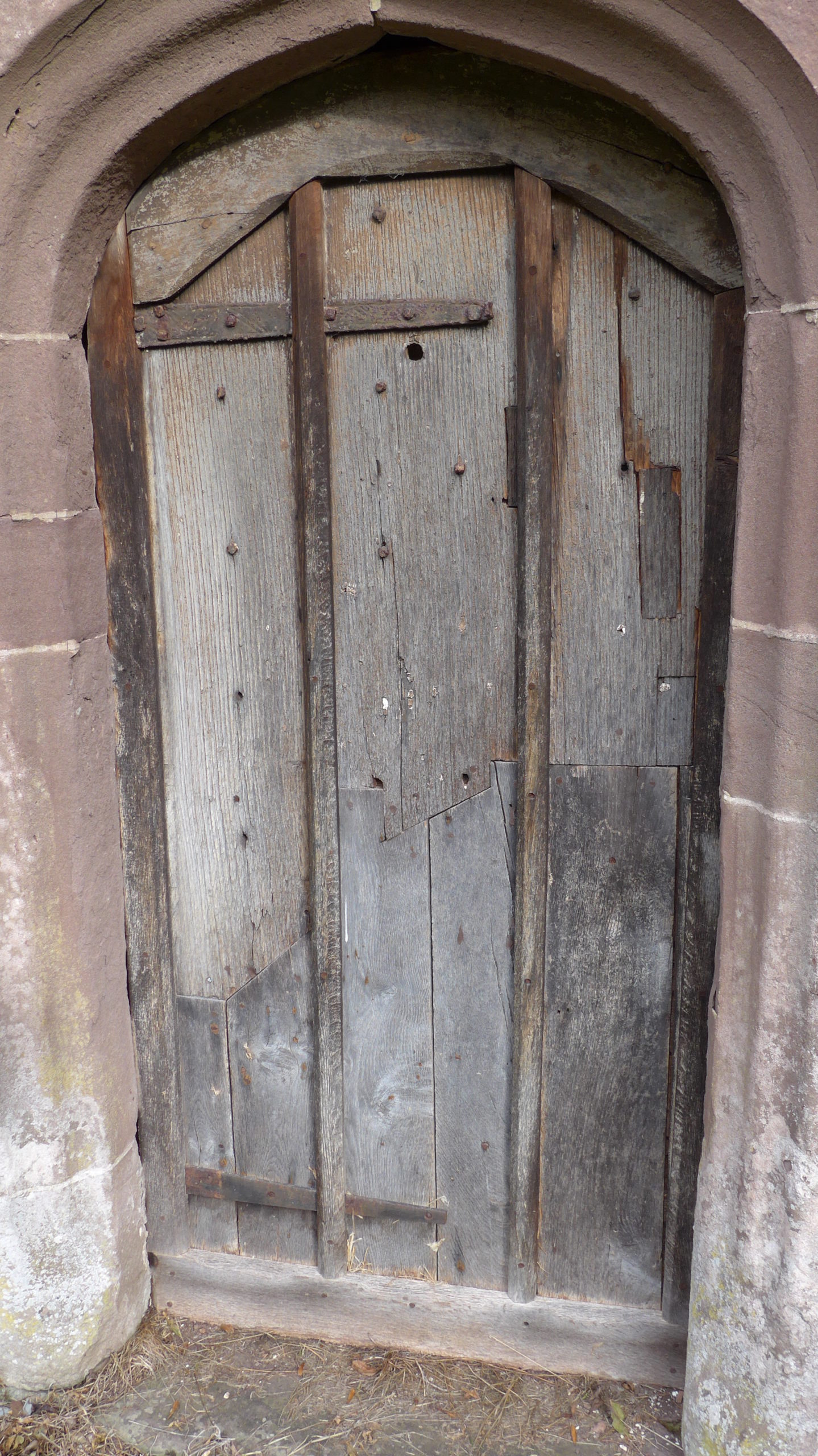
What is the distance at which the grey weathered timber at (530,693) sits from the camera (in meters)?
1.60

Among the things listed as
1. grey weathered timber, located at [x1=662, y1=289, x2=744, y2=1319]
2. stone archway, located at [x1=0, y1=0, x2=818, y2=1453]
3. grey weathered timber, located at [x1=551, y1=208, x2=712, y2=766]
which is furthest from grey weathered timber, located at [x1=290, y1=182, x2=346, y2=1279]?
grey weathered timber, located at [x1=662, y1=289, x2=744, y2=1319]

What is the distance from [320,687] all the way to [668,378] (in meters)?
0.82

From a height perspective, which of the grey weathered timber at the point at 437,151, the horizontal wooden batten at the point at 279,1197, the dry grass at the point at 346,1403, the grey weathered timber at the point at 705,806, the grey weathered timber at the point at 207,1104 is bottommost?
the dry grass at the point at 346,1403

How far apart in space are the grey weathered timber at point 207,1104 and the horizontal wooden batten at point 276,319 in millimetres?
1326

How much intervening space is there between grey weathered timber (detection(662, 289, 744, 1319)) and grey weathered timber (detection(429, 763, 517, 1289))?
13.0 inches

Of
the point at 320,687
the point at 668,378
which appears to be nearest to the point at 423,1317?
the point at 320,687

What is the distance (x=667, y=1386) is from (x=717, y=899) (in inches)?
40.6

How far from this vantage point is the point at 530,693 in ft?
5.65

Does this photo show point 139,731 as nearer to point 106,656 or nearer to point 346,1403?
point 106,656

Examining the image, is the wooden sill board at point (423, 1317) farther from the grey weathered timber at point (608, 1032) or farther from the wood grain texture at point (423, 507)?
the wood grain texture at point (423, 507)

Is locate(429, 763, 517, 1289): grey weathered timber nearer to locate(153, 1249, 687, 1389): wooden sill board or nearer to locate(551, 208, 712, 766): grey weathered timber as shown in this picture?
locate(153, 1249, 687, 1389): wooden sill board

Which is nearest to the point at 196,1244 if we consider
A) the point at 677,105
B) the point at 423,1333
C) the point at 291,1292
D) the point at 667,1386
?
the point at 291,1292

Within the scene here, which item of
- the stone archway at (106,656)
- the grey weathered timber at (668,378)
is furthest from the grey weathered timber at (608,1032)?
the grey weathered timber at (668,378)

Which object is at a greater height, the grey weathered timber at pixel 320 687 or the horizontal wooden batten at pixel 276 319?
the horizontal wooden batten at pixel 276 319
